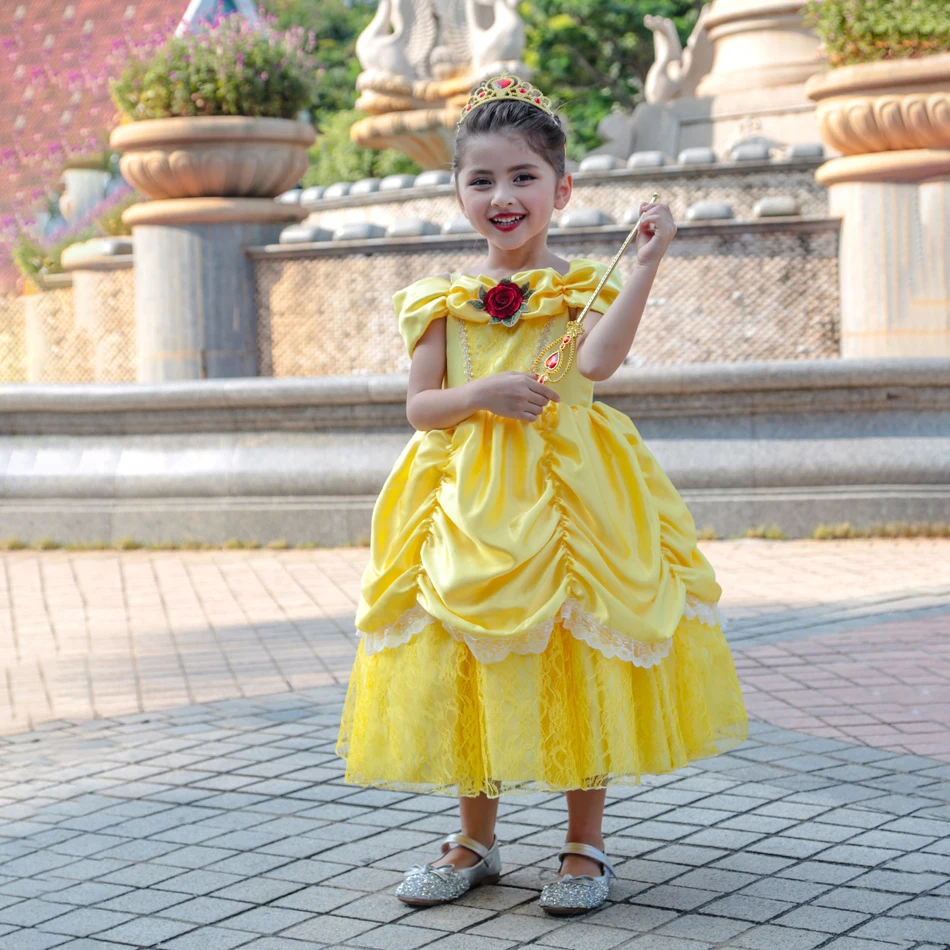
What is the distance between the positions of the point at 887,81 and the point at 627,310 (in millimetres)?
7051

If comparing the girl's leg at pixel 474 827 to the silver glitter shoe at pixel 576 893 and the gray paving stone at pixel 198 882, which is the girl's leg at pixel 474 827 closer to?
the silver glitter shoe at pixel 576 893

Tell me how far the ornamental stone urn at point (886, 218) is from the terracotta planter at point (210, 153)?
132 inches

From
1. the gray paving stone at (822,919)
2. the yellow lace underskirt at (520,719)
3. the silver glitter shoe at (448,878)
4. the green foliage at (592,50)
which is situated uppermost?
the green foliage at (592,50)

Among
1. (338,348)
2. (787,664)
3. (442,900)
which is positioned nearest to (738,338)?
(338,348)

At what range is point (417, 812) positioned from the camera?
152 inches

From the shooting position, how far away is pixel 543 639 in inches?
117

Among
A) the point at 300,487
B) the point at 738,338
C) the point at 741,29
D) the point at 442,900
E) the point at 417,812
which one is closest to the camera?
the point at 442,900

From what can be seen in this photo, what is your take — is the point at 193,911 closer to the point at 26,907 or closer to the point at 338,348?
the point at 26,907

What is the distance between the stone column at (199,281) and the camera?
1013 cm

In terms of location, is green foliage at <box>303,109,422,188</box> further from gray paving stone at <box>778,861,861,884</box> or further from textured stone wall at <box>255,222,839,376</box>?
gray paving stone at <box>778,861,861,884</box>

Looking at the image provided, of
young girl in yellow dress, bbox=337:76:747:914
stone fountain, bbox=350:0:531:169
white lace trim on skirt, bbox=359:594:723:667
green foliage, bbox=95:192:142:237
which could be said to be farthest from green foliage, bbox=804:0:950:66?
white lace trim on skirt, bbox=359:594:723:667

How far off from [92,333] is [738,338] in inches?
192

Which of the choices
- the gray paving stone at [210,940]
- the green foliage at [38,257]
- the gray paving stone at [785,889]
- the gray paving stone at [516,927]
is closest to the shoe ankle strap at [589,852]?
the gray paving stone at [516,927]

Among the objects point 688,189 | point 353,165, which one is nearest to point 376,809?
point 688,189
